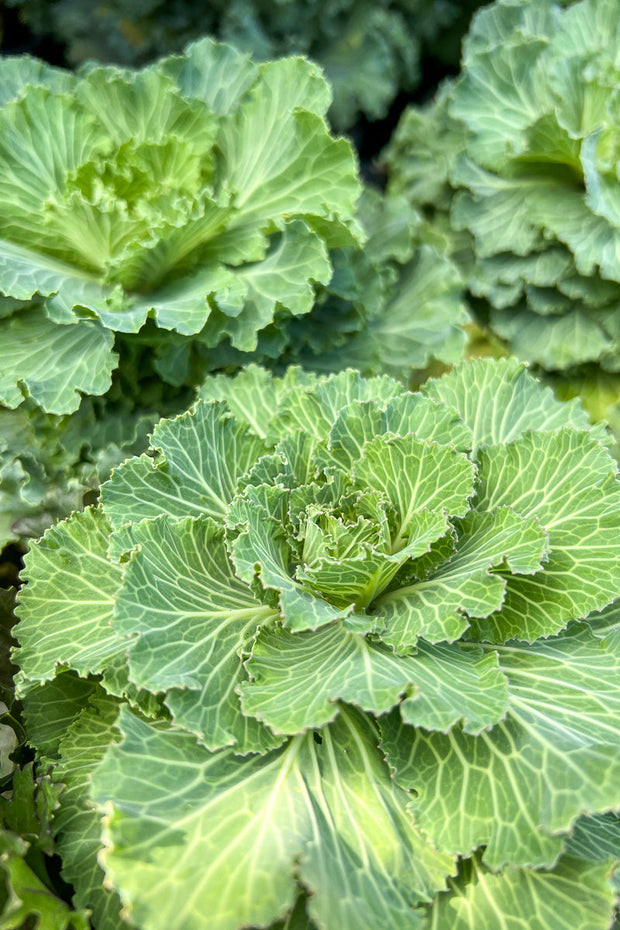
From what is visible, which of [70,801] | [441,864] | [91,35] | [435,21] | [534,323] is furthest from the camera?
[435,21]

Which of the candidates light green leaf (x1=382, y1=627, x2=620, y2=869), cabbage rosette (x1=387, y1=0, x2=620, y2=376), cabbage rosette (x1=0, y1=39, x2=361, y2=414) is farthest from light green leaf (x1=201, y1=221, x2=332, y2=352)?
light green leaf (x1=382, y1=627, x2=620, y2=869)

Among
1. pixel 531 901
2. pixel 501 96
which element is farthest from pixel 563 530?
pixel 501 96

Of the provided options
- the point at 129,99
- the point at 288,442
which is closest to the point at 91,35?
the point at 129,99

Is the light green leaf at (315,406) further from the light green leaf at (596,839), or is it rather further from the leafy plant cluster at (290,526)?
the light green leaf at (596,839)

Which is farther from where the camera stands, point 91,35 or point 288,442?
point 91,35

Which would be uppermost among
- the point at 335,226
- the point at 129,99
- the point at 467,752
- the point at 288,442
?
the point at 129,99

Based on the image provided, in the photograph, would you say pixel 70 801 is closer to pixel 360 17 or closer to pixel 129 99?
pixel 129 99
